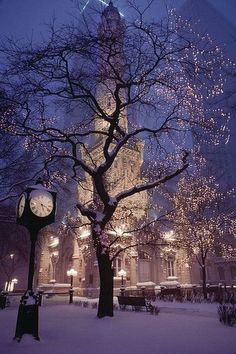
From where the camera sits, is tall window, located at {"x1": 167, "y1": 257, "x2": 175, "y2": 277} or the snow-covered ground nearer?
the snow-covered ground

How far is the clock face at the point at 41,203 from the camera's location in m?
8.48

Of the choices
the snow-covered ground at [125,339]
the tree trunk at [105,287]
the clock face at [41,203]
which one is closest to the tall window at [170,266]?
the tree trunk at [105,287]

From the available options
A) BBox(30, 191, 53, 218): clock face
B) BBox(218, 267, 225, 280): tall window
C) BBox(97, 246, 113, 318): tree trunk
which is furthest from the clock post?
BBox(218, 267, 225, 280): tall window

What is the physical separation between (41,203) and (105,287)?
5708mm

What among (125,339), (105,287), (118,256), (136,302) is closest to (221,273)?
(118,256)

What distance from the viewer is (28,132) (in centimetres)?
1384

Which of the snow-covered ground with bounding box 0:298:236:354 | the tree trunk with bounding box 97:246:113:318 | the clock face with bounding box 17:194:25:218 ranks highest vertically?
the clock face with bounding box 17:194:25:218

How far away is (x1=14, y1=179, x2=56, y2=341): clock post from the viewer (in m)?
7.54

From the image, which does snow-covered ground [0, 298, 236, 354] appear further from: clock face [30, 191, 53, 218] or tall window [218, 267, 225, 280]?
tall window [218, 267, 225, 280]

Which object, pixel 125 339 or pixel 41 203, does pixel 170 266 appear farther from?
pixel 41 203

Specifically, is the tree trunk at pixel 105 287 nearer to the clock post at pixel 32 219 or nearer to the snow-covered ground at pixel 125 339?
the snow-covered ground at pixel 125 339

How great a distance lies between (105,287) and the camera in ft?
40.8

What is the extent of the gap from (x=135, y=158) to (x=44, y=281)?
25.4m

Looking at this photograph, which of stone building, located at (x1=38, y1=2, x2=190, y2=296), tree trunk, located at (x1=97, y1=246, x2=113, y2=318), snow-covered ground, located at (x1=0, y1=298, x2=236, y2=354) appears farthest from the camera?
stone building, located at (x1=38, y1=2, x2=190, y2=296)
